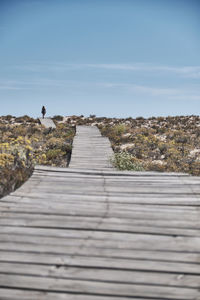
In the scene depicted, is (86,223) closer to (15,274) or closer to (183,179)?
(15,274)

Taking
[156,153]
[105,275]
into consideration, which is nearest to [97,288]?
[105,275]

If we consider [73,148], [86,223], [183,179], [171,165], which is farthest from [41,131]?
[86,223]

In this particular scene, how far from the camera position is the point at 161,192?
5.40 meters

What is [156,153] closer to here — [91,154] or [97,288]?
[91,154]

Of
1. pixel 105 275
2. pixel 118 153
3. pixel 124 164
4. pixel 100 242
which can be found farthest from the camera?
pixel 118 153

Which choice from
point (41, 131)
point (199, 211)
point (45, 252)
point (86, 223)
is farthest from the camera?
point (41, 131)

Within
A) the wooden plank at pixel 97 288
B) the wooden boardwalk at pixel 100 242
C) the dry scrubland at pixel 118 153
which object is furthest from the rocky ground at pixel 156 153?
the wooden plank at pixel 97 288

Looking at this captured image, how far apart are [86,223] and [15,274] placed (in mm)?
1231

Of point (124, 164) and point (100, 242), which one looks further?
point (124, 164)

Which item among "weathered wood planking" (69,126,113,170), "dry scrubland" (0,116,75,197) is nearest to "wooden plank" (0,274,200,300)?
"dry scrubland" (0,116,75,197)

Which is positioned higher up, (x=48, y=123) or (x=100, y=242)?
(x=48, y=123)

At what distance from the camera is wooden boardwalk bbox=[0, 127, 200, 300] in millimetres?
3053

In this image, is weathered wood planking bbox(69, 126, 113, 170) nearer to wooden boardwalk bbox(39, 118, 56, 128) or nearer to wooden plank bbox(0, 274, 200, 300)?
wooden plank bbox(0, 274, 200, 300)

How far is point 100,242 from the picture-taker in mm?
3719
